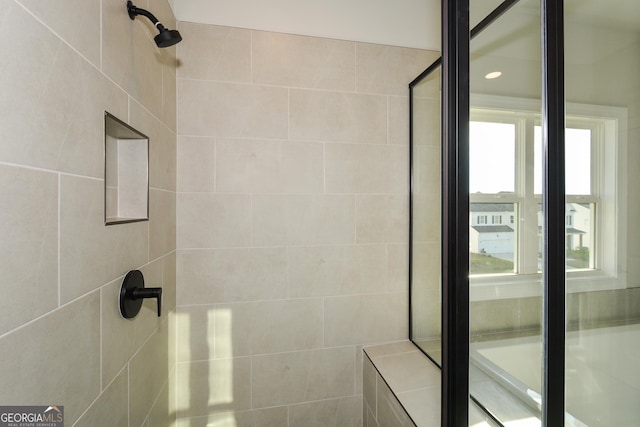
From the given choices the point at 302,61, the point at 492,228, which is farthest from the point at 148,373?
the point at 302,61

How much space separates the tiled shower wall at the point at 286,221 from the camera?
4.26 feet

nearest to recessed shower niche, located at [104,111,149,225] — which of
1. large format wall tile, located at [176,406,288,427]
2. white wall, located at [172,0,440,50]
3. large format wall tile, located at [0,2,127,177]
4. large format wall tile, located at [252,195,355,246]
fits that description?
large format wall tile, located at [0,2,127,177]

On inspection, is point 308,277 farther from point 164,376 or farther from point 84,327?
point 84,327

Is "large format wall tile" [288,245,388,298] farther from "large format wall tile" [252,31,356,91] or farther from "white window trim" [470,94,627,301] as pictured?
"white window trim" [470,94,627,301]

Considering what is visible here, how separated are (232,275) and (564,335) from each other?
120 centimetres

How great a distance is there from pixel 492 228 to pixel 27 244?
1.05m

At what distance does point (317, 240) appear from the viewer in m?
1.42

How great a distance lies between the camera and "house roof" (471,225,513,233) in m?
0.76

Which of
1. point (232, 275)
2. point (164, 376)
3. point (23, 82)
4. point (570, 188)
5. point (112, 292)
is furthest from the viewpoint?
point (232, 275)

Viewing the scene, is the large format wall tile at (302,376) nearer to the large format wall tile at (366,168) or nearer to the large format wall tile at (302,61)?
the large format wall tile at (366,168)

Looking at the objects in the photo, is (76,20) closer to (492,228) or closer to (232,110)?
(232,110)

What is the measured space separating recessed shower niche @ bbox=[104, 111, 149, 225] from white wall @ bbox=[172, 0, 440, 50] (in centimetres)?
76

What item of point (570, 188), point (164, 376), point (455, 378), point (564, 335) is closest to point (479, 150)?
point (570, 188)

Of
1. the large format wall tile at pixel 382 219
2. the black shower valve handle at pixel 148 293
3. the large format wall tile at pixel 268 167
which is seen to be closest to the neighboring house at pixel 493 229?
the large format wall tile at pixel 382 219
